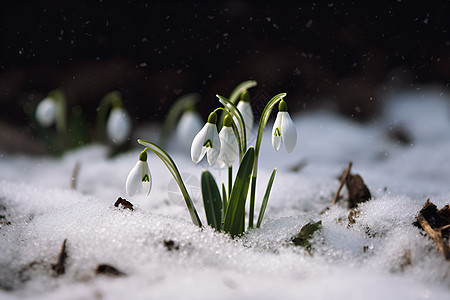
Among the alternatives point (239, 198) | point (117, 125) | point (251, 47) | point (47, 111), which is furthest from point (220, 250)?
point (251, 47)

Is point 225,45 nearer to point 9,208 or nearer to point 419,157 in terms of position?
point 419,157

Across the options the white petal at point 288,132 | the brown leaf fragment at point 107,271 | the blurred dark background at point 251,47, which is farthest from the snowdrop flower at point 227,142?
the blurred dark background at point 251,47

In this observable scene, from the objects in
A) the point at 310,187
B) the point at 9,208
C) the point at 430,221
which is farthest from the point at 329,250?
the point at 9,208

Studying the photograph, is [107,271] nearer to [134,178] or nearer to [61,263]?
[61,263]

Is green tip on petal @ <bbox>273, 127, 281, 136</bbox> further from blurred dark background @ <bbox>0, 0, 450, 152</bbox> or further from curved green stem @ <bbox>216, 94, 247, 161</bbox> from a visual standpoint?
blurred dark background @ <bbox>0, 0, 450, 152</bbox>

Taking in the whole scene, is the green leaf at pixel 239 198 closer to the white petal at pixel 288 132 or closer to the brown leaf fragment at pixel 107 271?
the white petal at pixel 288 132

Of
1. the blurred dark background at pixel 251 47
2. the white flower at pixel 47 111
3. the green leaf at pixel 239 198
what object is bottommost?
the green leaf at pixel 239 198
